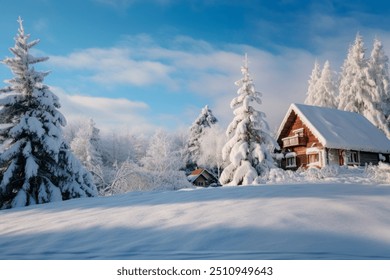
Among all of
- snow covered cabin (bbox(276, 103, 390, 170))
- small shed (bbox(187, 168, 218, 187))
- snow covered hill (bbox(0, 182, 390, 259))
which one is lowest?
small shed (bbox(187, 168, 218, 187))

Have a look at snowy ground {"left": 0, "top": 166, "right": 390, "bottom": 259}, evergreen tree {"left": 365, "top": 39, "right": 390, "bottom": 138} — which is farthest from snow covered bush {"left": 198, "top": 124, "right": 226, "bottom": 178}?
snowy ground {"left": 0, "top": 166, "right": 390, "bottom": 259}

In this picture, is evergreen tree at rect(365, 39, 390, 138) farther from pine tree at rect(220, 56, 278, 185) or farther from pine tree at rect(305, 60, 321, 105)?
pine tree at rect(220, 56, 278, 185)

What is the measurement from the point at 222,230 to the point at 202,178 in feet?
133

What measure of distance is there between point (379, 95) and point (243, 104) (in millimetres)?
23740

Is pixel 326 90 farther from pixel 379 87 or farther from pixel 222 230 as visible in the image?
pixel 222 230

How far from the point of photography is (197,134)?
5328 centimetres

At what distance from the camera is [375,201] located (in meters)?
6.20

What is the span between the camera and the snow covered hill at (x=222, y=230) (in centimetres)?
417

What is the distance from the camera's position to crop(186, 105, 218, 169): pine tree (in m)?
52.6

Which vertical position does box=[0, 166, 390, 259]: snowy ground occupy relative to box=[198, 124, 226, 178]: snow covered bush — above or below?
below

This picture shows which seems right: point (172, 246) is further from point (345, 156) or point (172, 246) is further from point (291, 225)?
point (345, 156)

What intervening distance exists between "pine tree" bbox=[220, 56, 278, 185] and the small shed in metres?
19.9

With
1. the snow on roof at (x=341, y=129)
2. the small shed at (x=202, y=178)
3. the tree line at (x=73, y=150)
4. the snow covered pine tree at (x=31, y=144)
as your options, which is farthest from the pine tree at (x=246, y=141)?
the small shed at (x=202, y=178)

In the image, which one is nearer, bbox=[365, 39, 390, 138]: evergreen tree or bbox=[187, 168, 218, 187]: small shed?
bbox=[365, 39, 390, 138]: evergreen tree
